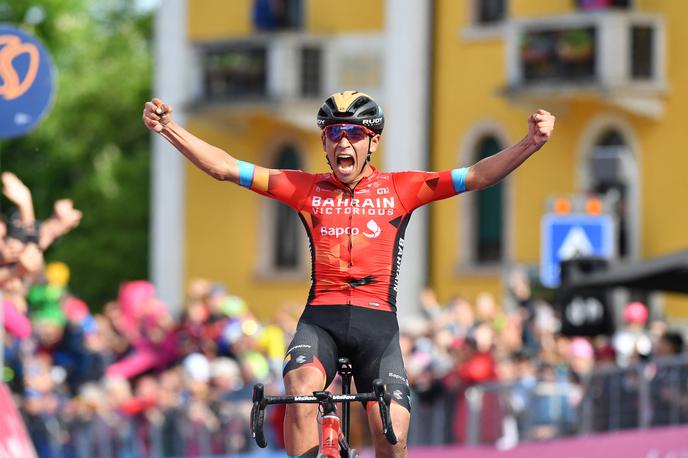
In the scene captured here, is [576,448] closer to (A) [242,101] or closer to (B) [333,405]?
(B) [333,405]

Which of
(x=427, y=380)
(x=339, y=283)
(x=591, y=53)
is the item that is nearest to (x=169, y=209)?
(x=591, y=53)

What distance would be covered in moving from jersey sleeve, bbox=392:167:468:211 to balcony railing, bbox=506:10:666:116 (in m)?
22.4

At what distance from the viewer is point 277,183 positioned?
478 inches

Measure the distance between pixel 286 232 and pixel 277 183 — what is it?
29.0 metres

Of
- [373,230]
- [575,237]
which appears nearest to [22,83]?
[373,230]

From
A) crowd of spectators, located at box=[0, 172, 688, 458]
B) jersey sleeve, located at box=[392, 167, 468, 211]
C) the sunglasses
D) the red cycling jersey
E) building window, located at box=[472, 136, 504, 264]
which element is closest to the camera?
the sunglasses

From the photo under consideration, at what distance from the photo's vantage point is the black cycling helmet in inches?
467

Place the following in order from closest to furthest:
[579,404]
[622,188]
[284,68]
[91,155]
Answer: [579,404], [622,188], [284,68], [91,155]

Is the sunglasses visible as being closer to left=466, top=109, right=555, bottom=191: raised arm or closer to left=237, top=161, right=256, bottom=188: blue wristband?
left=237, top=161, right=256, bottom=188: blue wristband

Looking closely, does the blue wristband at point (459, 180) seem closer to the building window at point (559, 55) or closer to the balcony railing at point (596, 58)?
the balcony railing at point (596, 58)

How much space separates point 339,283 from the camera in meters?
11.9

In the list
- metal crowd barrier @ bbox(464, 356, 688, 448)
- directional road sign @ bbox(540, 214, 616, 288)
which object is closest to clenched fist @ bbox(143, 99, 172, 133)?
metal crowd barrier @ bbox(464, 356, 688, 448)

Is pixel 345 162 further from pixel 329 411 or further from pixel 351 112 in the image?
pixel 329 411

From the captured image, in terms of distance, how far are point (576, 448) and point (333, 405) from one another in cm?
823
